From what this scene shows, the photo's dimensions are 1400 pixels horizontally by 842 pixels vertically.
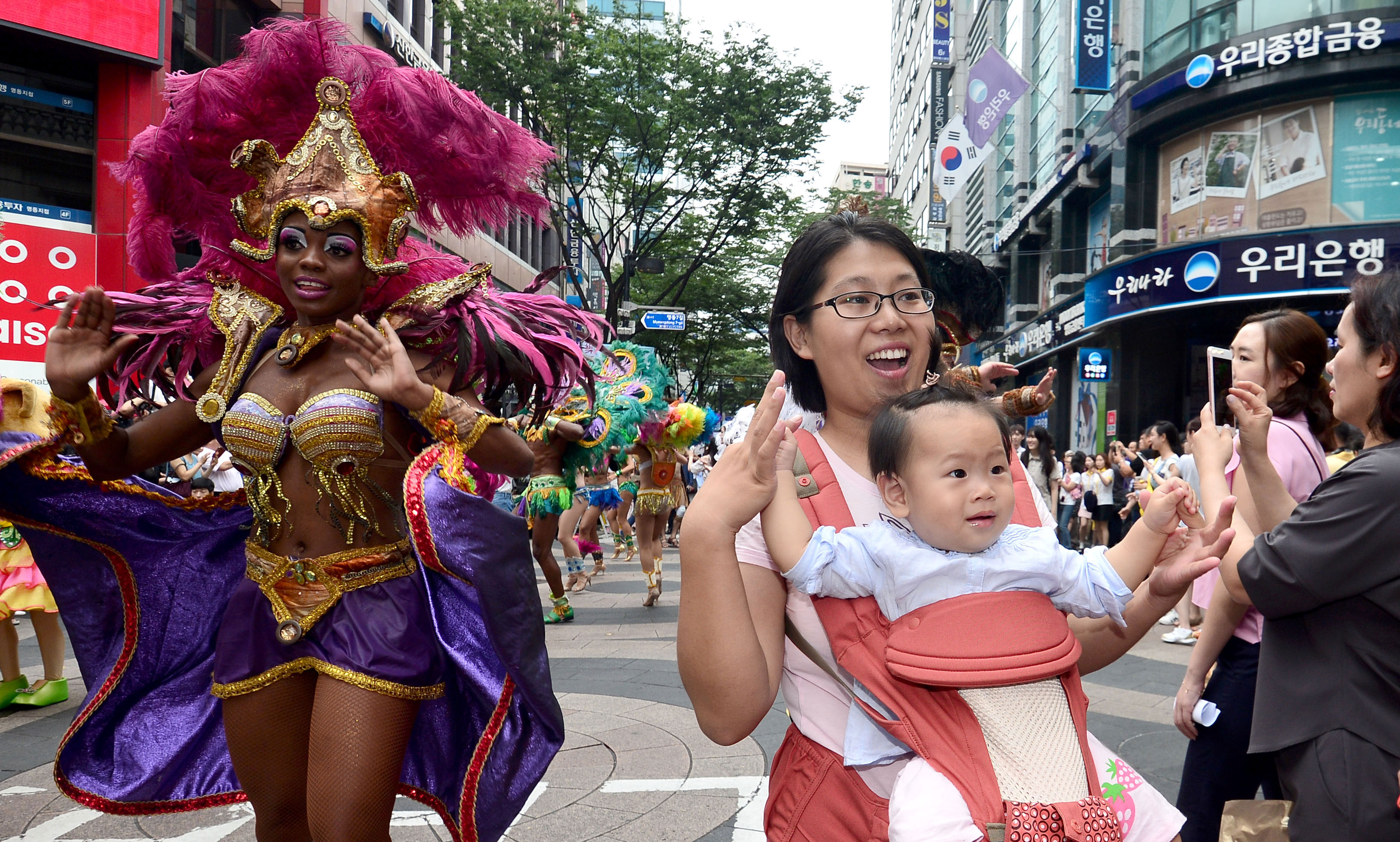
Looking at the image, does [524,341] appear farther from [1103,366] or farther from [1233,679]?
[1103,366]

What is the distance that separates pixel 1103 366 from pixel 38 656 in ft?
59.1

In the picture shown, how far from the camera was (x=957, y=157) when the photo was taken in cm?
1750

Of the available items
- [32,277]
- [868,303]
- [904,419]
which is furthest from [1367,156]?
[32,277]

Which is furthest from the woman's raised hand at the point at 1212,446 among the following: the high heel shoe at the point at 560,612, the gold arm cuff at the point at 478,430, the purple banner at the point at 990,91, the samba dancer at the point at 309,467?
the purple banner at the point at 990,91

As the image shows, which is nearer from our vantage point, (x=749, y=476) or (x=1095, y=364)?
(x=749, y=476)

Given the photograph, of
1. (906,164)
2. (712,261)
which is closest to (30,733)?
(712,261)

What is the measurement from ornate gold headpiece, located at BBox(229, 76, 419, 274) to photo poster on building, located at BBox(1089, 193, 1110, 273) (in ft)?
63.5

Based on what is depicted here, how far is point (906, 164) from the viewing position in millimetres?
54250

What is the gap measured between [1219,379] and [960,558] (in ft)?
52.0

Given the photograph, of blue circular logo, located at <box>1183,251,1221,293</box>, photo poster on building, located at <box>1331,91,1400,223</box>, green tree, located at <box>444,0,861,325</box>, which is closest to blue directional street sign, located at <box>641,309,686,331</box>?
green tree, located at <box>444,0,861,325</box>

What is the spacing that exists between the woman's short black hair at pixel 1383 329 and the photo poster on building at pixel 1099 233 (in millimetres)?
19130

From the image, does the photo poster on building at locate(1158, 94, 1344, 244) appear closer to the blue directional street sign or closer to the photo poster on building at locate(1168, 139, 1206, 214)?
the photo poster on building at locate(1168, 139, 1206, 214)

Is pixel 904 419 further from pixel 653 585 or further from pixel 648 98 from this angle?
pixel 648 98

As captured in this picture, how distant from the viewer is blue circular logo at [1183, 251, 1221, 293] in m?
16.7
